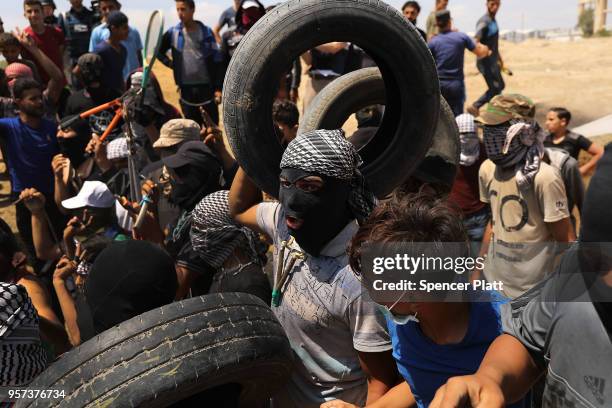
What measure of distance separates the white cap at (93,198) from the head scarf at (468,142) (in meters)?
2.65

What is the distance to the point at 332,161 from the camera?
7.76 ft

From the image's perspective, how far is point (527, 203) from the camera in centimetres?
420

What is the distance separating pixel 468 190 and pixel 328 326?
Result: 9.91 ft

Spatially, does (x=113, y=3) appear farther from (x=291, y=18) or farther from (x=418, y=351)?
(x=418, y=351)

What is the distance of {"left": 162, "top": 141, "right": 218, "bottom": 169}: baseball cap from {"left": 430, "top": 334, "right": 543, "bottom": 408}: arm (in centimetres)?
275

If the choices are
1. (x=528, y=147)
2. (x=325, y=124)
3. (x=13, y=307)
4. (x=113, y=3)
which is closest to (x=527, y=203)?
(x=528, y=147)

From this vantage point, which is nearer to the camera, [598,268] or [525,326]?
[598,268]

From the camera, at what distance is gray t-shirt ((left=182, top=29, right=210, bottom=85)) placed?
27.6 ft

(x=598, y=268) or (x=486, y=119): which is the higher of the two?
(x=598, y=268)

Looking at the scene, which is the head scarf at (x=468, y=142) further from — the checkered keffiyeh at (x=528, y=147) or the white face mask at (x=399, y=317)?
the white face mask at (x=399, y=317)

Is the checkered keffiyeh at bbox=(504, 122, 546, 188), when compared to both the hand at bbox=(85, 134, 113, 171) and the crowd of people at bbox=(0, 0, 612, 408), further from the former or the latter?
the hand at bbox=(85, 134, 113, 171)

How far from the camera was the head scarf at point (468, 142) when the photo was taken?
5.11 meters

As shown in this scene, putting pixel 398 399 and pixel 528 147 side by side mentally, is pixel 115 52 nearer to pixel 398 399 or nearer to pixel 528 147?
pixel 528 147

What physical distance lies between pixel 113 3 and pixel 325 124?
26.2ft
